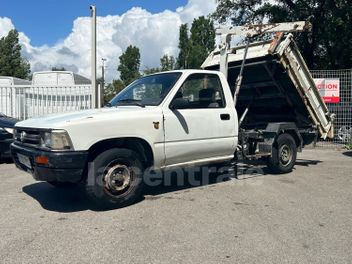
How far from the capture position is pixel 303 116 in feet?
28.0

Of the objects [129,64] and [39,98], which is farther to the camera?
[129,64]

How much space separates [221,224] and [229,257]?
99cm

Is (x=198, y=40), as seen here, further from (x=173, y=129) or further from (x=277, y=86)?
(x=173, y=129)

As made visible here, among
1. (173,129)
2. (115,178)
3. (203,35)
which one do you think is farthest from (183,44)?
(115,178)

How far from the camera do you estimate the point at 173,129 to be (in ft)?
18.8

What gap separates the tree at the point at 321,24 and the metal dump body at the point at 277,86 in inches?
442

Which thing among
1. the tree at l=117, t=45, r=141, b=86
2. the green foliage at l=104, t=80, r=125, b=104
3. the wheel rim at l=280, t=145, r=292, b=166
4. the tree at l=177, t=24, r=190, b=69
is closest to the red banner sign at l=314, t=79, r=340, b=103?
the wheel rim at l=280, t=145, r=292, b=166

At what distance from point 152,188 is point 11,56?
131 feet

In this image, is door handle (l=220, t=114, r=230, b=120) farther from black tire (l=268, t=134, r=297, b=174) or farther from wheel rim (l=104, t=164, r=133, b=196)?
wheel rim (l=104, t=164, r=133, b=196)

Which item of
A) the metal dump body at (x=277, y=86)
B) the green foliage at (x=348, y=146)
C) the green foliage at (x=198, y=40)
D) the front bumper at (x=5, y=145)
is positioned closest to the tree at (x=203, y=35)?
the green foliage at (x=198, y=40)

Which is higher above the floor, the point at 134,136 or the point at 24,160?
the point at 134,136

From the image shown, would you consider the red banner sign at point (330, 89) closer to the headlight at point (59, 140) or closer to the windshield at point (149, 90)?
the windshield at point (149, 90)

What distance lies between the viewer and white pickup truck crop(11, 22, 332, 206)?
492cm

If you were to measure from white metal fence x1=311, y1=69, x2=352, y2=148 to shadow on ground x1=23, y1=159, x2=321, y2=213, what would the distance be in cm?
533
